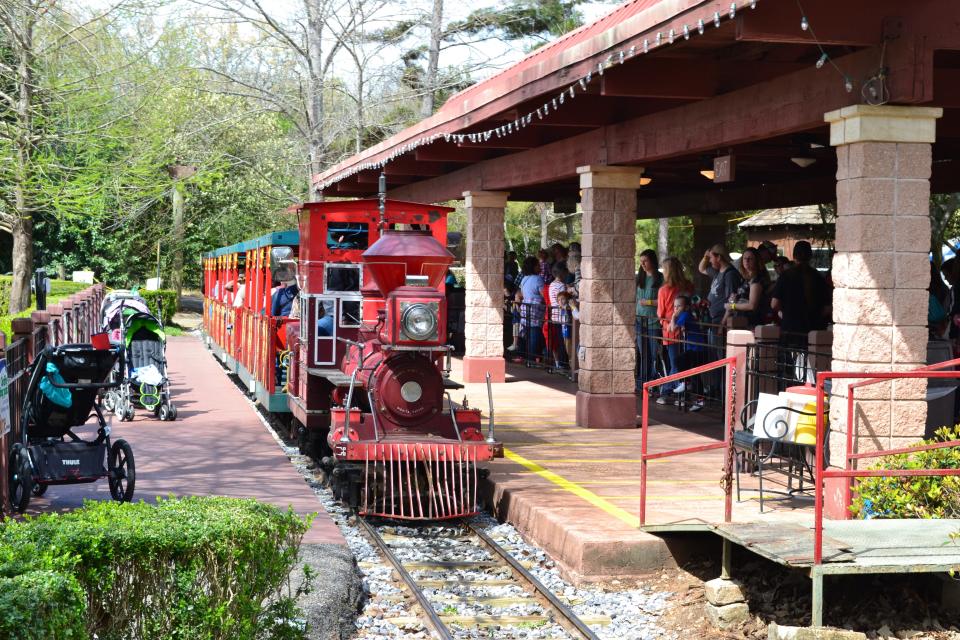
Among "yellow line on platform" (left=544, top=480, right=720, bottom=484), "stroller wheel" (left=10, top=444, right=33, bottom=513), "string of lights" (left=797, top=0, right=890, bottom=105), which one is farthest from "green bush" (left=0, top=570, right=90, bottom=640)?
"yellow line on platform" (left=544, top=480, right=720, bottom=484)

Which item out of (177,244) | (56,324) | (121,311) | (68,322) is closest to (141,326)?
(121,311)

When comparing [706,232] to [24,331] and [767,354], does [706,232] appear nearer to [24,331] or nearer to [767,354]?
[767,354]

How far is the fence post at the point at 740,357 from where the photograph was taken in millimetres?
10913

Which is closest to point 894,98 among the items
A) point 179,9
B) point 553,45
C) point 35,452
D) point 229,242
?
point 35,452

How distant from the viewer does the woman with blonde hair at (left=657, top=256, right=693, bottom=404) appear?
50.6 feet

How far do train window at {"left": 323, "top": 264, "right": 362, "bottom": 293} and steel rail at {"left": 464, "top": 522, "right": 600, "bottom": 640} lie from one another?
3.44 metres

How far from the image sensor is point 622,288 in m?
14.1

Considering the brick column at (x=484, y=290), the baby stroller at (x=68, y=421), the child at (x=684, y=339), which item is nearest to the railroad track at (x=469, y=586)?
the baby stroller at (x=68, y=421)

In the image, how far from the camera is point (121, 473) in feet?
31.3

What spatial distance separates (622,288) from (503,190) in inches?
194

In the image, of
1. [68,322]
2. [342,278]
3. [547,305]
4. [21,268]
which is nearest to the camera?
[342,278]

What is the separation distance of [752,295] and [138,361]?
26.3 feet

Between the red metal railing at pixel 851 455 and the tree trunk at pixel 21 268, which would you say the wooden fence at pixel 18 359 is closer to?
the red metal railing at pixel 851 455

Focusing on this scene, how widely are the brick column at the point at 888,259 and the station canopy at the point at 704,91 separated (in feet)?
0.75
